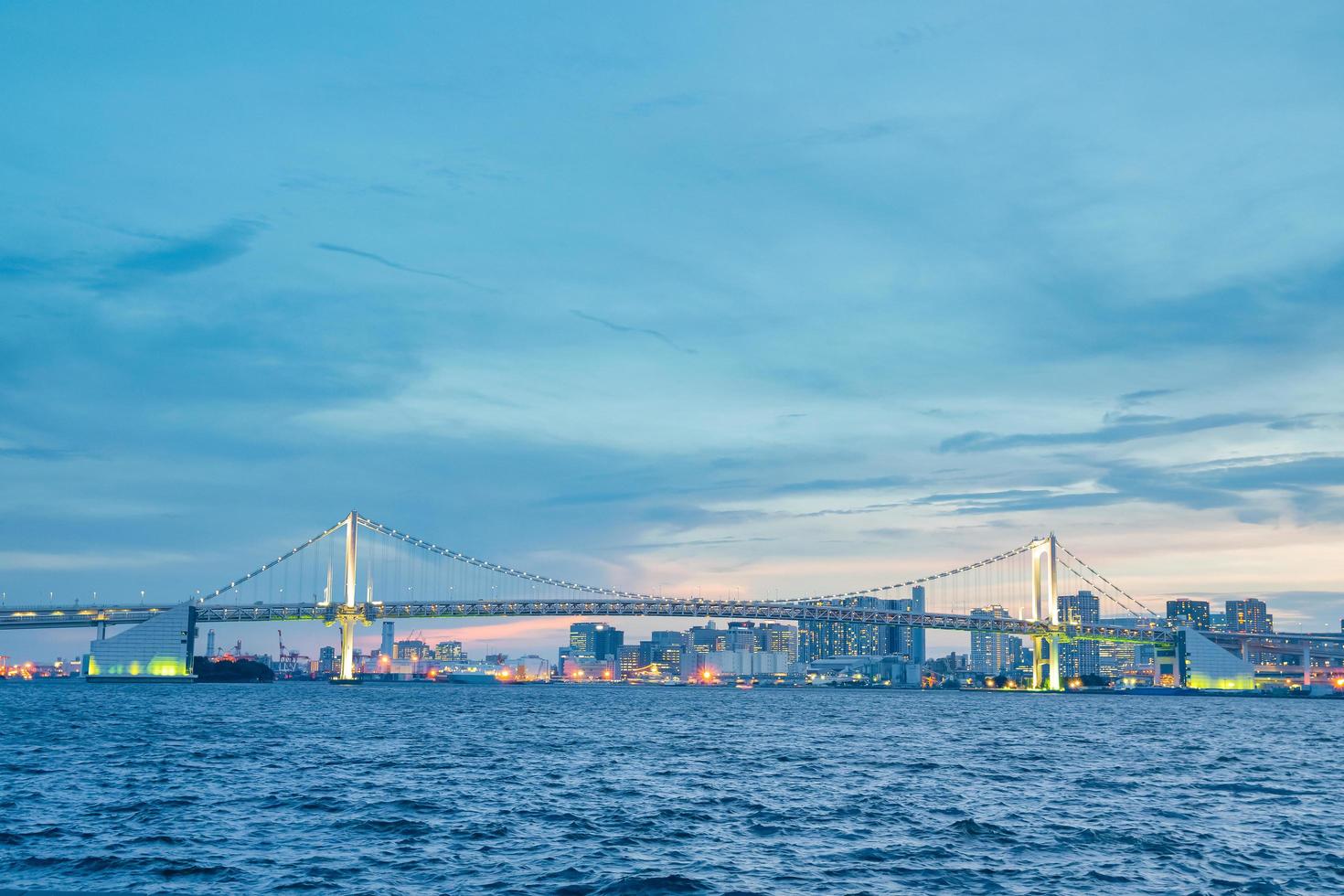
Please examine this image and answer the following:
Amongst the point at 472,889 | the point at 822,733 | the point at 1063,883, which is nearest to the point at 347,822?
the point at 472,889

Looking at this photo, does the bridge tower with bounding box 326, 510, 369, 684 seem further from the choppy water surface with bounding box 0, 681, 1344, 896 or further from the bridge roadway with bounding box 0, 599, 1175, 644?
the choppy water surface with bounding box 0, 681, 1344, 896

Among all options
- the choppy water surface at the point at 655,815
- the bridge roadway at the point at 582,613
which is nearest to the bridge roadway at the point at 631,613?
the bridge roadway at the point at 582,613

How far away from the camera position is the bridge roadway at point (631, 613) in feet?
470

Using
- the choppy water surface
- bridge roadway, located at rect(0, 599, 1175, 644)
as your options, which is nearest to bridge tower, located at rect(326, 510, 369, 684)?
bridge roadway, located at rect(0, 599, 1175, 644)

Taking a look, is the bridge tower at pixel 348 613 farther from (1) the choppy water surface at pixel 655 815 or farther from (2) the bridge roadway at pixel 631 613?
(1) the choppy water surface at pixel 655 815

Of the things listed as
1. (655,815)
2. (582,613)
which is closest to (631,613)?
(582,613)

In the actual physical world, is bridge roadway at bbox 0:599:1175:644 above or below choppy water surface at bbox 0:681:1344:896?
above

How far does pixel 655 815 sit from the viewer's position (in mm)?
28141

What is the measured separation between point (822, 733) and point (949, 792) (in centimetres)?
3103

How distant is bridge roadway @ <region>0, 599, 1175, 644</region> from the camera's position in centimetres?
14325

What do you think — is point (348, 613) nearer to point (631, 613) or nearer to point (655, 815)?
point (631, 613)

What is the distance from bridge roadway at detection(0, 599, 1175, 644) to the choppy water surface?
3396 inches

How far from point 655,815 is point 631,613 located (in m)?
116

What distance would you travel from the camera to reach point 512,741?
53.9 m
